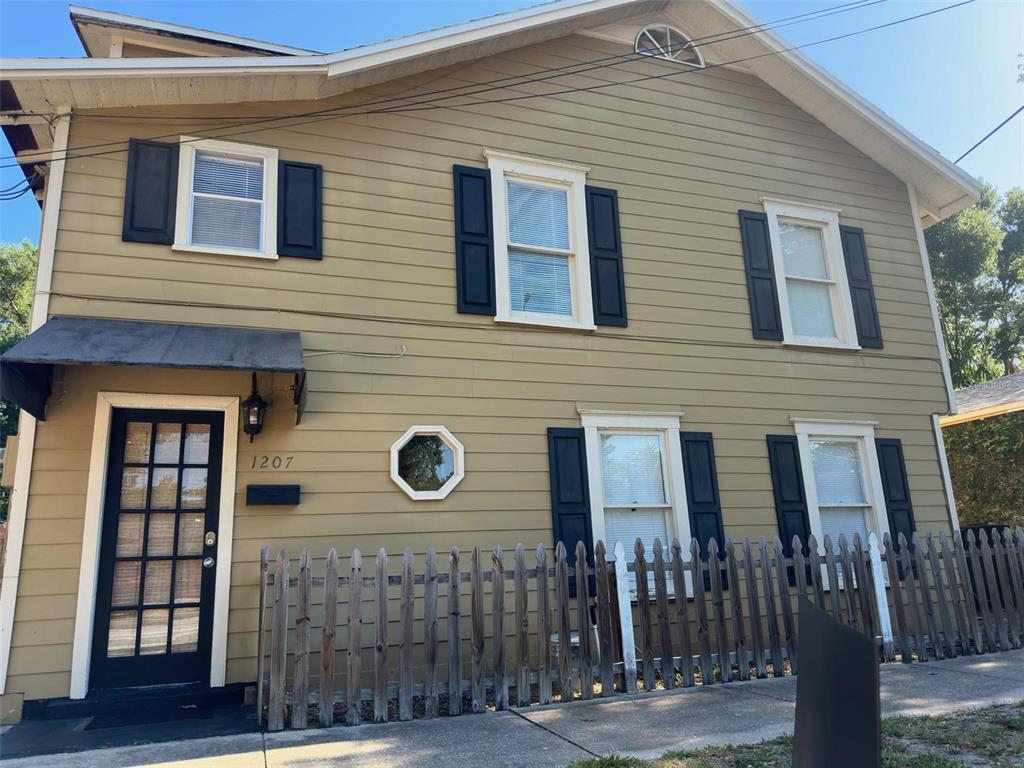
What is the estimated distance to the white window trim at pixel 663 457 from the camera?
22.5 ft

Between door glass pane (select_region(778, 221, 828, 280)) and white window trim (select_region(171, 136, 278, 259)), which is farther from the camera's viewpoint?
door glass pane (select_region(778, 221, 828, 280))

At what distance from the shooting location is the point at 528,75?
7.75m

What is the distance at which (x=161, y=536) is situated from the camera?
5570mm

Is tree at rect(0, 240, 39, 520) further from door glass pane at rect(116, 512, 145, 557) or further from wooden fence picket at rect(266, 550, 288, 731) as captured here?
wooden fence picket at rect(266, 550, 288, 731)

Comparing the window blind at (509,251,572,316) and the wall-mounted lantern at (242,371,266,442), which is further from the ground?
the window blind at (509,251,572,316)

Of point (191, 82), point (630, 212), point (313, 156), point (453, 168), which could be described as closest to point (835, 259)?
point (630, 212)

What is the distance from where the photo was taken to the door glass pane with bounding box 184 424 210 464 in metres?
5.77

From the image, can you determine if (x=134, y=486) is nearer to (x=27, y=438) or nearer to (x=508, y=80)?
(x=27, y=438)

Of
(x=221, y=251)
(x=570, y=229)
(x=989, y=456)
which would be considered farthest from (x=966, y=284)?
(x=221, y=251)

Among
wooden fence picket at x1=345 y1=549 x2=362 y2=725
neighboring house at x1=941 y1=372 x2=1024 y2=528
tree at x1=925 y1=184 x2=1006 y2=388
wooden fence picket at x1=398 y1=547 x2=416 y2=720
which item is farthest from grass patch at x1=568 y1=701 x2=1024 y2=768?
tree at x1=925 y1=184 x2=1006 y2=388

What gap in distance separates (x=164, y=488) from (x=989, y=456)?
42.1ft

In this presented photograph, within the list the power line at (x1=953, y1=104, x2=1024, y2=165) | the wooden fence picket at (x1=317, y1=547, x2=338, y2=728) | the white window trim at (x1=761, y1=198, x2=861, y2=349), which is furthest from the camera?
the power line at (x1=953, y1=104, x2=1024, y2=165)

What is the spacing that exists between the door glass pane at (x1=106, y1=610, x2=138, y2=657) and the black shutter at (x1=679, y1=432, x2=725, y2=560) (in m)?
5.06

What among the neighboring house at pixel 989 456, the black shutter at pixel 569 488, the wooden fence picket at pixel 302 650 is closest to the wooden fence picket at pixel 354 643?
the wooden fence picket at pixel 302 650
